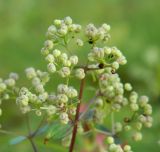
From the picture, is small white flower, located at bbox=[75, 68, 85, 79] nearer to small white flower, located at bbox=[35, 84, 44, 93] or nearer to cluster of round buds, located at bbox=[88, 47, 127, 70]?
cluster of round buds, located at bbox=[88, 47, 127, 70]

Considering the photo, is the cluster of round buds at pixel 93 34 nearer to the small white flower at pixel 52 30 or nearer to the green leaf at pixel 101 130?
the small white flower at pixel 52 30

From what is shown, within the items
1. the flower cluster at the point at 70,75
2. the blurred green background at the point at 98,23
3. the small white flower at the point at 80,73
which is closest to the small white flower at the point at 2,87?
the flower cluster at the point at 70,75

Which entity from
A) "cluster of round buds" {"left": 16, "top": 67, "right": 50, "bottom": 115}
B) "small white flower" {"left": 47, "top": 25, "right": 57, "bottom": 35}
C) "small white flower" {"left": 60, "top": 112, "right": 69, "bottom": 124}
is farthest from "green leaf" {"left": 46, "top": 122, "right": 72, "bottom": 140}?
"small white flower" {"left": 47, "top": 25, "right": 57, "bottom": 35}

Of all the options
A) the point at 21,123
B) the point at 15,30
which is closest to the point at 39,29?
the point at 15,30

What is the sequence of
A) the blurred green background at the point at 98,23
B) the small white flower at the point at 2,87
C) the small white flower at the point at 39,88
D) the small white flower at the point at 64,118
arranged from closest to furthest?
the small white flower at the point at 64,118, the small white flower at the point at 39,88, the small white flower at the point at 2,87, the blurred green background at the point at 98,23

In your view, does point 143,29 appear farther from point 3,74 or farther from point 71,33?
point 71,33

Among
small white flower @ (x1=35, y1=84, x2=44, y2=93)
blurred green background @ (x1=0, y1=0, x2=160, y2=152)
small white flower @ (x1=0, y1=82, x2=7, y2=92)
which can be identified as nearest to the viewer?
small white flower @ (x1=35, y1=84, x2=44, y2=93)

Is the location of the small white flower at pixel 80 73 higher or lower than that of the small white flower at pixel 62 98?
higher
